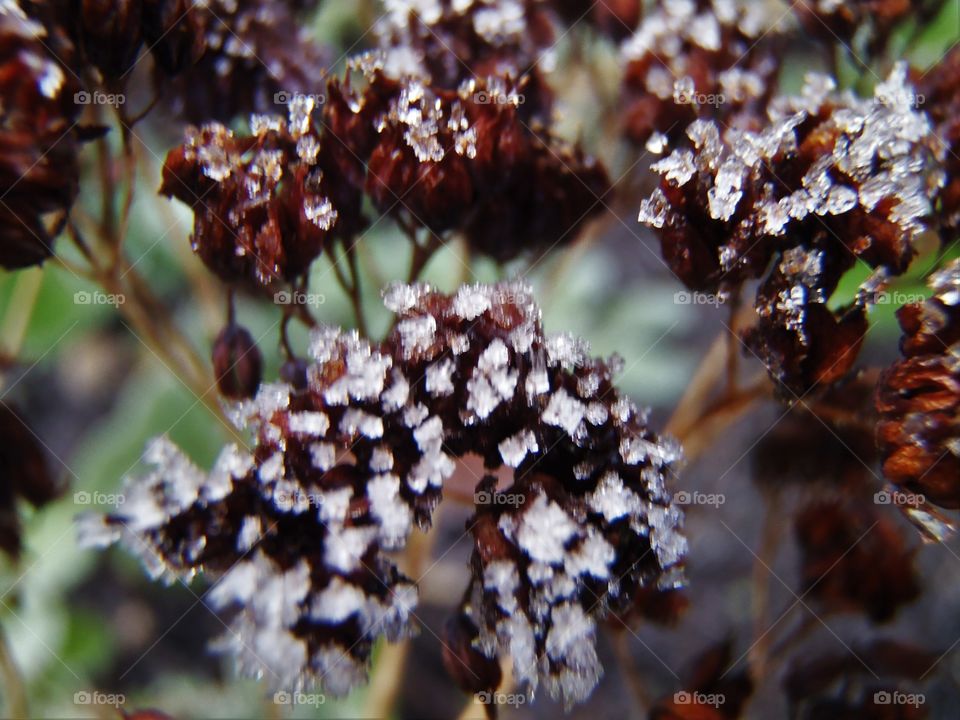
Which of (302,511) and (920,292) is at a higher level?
(920,292)

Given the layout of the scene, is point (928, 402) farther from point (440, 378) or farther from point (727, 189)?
point (440, 378)

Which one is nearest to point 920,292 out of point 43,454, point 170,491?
point 170,491

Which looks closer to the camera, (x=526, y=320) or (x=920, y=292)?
(x=526, y=320)

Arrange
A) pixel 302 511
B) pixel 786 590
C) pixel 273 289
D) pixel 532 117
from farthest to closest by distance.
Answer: pixel 786 590
pixel 532 117
pixel 273 289
pixel 302 511

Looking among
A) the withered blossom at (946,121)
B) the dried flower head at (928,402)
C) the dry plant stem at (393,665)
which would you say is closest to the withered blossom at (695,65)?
the withered blossom at (946,121)

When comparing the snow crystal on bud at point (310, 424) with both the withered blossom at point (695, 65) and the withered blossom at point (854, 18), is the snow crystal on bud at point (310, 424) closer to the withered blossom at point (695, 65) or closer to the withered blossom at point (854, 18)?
the withered blossom at point (695, 65)

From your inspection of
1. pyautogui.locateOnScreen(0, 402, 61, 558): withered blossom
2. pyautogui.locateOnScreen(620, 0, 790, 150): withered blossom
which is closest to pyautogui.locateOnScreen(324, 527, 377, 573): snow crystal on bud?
pyautogui.locateOnScreen(0, 402, 61, 558): withered blossom

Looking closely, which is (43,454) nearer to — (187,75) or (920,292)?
(187,75)
